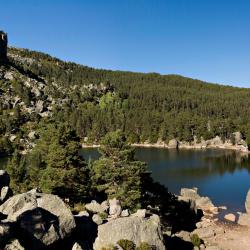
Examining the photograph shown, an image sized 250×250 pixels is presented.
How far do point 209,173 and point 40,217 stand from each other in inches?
3974

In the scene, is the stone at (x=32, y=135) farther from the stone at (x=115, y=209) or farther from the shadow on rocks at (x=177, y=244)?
the stone at (x=115, y=209)

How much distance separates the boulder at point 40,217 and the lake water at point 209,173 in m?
55.0

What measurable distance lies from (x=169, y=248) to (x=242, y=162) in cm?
11239

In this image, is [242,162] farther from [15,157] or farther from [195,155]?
[15,157]

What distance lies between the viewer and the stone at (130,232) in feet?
115

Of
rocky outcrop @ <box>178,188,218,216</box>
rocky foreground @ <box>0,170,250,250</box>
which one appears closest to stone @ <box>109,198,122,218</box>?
rocky foreground @ <box>0,170,250,250</box>

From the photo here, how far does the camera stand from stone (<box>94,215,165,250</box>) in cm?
3491

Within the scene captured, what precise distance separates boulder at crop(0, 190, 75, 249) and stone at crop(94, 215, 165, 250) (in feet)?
9.77

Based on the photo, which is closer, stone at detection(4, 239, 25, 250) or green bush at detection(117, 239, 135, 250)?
stone at detection(4, 239, 25, 250)

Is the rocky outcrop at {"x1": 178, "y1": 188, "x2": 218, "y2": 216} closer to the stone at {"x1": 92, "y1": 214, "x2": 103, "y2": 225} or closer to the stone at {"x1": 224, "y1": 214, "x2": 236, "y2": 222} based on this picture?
the stone at {"x1": 224, "y1": 214, "x2": 236, "y2": 222}

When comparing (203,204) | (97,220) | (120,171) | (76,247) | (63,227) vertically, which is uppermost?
(120,171)

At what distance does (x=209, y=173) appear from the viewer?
415ft

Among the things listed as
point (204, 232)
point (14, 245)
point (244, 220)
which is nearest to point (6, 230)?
point (14, 245)

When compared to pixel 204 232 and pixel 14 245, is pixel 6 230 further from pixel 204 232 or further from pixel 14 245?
pixel 204 232
